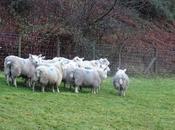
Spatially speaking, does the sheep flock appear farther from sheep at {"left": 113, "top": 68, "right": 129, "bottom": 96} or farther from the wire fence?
the wire fence

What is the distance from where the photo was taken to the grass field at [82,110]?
43.4 feet

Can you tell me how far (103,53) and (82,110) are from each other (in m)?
13.9

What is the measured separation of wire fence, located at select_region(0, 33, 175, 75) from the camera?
2533cm

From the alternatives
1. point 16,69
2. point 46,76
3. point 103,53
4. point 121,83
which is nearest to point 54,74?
point 46,76

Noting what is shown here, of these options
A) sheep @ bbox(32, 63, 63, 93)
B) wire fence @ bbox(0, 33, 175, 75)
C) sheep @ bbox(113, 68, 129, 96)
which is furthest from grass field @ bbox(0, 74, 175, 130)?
wire fence @ bbox(0, 33, 175, 75)

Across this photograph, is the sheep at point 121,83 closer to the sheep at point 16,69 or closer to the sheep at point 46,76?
the sheep at point 46,76

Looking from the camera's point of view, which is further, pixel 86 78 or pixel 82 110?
pixel 86 78

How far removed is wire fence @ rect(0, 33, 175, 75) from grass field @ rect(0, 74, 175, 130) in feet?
22.0

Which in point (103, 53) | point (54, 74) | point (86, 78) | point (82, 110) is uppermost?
point (103, 53)

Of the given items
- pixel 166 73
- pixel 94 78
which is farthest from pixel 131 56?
pixel 94 78

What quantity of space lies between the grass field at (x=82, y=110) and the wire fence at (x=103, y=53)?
6.69m

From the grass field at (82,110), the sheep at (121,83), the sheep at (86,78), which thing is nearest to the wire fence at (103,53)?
the grass field at (82,110)

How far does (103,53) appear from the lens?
94.3 ft

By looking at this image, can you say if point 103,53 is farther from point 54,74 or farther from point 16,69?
point 54,74
